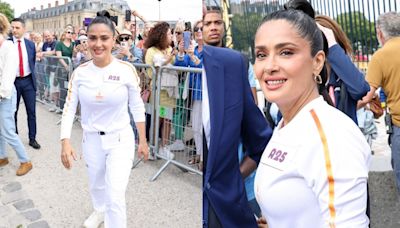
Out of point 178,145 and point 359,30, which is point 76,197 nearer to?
point 178,145

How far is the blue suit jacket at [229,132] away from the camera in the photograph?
1.74 meters

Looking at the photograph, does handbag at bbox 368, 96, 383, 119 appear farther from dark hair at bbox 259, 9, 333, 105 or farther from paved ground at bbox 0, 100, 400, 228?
dark hair at bbox 259, 9, 333, 105

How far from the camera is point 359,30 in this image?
11.9 feet

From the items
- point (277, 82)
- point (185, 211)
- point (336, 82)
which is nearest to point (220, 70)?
point (277, 82)

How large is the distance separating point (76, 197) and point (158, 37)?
251cm

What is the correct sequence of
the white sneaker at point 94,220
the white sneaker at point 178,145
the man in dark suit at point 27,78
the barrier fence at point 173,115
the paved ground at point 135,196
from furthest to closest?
1. the man in dark suit at point 27,78
2. the white sneaker at point 178,145
3. the barrier fence at point 173,115
4. the paved ground at point 135,196
5. the white sneaker at point 94,220

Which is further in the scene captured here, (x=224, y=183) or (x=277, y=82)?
(x=224, y=183)

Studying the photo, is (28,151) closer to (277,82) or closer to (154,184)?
(154,184)

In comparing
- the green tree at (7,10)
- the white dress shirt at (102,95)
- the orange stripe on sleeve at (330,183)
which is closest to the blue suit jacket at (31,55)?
the white dress shirt at (102,95)

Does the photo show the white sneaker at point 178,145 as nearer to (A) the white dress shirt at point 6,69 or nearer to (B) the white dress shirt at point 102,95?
(B) the white dress shirt at point 102,95

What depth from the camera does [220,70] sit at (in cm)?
174

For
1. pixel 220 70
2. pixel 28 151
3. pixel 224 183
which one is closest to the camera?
pixel 220 70

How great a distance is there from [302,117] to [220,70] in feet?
1.87

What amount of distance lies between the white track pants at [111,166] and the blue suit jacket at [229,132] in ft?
4.40
